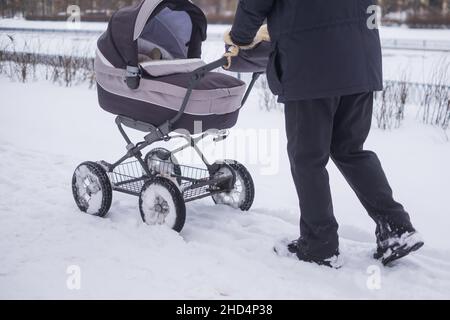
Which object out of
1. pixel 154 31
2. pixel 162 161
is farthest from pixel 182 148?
pixel 154 31

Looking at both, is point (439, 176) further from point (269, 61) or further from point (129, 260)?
point (129, 260)

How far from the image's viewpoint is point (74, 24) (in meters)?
27.7

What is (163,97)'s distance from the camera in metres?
3.18

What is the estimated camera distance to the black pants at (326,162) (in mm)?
2725

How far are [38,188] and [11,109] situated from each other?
10.6 ft

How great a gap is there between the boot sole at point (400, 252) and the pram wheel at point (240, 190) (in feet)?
3.70

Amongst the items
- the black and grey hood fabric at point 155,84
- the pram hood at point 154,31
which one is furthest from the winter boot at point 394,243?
the pram hood at point 154,31

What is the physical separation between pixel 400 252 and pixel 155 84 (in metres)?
1.70

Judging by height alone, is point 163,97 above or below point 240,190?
above

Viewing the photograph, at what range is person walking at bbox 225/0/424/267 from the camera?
102 inches

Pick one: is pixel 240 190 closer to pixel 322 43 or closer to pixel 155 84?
pixel 155 84

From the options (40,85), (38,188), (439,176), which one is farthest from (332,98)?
(40,85)

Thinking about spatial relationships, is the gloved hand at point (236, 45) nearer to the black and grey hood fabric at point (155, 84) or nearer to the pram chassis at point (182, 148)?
the pram chassis at point (182, 148)

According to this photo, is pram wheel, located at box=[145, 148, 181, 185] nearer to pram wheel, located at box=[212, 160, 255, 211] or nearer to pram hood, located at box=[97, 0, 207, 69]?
pram wheel, located at box=[212, 160, 255, 211]
